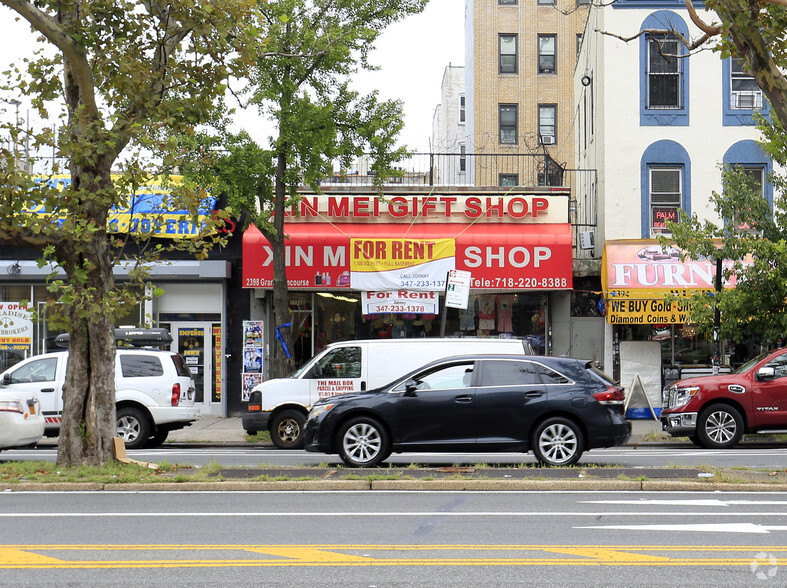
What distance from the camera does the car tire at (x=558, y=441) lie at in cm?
1345

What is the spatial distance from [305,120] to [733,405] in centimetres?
964

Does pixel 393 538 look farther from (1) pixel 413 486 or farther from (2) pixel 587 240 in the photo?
(2) pixel 587 240

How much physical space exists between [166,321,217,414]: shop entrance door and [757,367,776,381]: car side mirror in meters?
12.8

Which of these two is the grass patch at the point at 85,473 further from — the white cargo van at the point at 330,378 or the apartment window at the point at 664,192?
the apartment window at the point at 664,192

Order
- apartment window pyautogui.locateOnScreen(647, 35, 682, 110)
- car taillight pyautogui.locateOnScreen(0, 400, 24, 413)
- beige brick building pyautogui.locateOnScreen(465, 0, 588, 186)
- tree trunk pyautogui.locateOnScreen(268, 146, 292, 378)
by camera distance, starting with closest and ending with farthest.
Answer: car taillight pyautogui.locateOnScreen(0, 400, 24, 413)
tree trunk pyautogui.locateOnScreen(268, 146, 292, 378)
apartment window pyautogui.locateOnScreen(647, 35, 682, 110)
beige brick building pyautogui.locateOnScreen(465, 0, 588, 186)

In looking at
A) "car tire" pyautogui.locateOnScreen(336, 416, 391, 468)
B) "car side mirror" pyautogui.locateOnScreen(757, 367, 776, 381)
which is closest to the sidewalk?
"car side mirror" pyautogui.locateOnScreen(757, 367, 776, 381)

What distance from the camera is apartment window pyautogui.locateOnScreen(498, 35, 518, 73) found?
45656 mm

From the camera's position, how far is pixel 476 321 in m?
24.0

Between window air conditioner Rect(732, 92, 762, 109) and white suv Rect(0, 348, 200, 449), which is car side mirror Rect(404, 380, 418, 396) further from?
window air conditioner Rect(732, 92, 762, 109)

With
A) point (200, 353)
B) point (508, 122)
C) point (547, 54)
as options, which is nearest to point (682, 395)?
point (200, 353)

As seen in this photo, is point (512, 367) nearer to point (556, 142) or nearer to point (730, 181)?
point (730, 181)

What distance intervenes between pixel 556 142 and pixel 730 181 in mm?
26284

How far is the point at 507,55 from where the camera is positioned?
4575cm

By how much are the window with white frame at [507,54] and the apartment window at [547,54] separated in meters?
1.18
